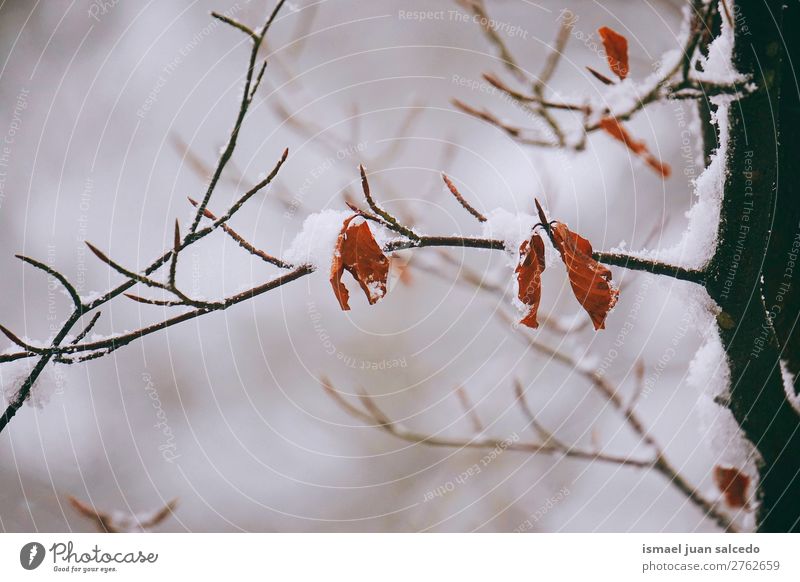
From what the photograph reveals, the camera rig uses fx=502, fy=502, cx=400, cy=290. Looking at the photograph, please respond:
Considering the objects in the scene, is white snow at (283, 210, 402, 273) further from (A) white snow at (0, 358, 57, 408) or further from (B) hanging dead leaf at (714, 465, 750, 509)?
(B) hanging dead leaf at (714, 465, 750, 509)

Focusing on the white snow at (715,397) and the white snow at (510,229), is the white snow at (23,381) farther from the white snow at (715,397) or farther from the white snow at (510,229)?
the white snow at (715,397)

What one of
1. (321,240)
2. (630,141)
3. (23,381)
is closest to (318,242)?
(321,240)

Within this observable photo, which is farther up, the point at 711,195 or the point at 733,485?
the point at 711,195

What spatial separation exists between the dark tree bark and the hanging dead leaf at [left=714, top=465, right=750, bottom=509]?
1.1 inches

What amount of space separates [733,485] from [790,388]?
0.13m

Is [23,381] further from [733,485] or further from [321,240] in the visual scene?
[733,485]

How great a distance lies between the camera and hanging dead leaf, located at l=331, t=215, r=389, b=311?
1.37 feet

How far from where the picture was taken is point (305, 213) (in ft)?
2.55

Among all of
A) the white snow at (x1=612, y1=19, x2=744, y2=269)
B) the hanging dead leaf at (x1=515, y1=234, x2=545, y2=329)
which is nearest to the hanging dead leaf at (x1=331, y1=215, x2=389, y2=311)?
the hanging dead leaf at (x1=515, y1=234, x2=545, y2=329)

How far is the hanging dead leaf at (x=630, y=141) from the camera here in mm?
624

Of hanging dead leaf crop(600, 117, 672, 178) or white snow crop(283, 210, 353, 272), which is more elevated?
hanging dead leaf crop(600, 117, 672, 178)

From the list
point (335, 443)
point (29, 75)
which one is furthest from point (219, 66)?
point (335, 443)
